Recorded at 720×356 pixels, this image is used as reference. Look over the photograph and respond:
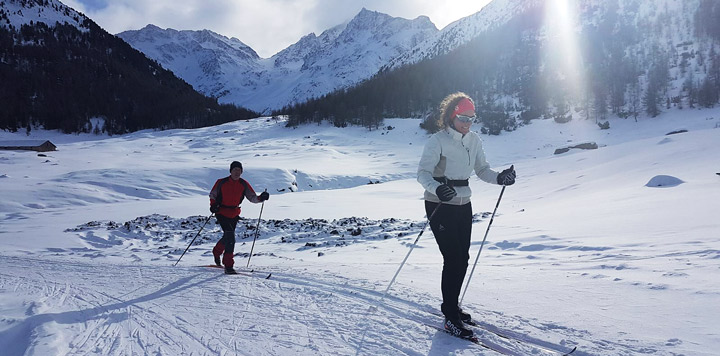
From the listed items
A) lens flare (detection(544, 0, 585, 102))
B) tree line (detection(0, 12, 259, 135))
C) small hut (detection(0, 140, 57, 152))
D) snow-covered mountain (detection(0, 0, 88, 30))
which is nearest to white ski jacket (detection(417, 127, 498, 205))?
small hut (detection(0, 140, 57, 152))

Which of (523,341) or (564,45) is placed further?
(564,45)

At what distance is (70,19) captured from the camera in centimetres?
13088

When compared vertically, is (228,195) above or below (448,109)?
below

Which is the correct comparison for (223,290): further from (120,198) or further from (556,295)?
(120,198)

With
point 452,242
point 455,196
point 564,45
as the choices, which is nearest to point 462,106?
point 455,196

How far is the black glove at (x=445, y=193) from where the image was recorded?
3.41 meters

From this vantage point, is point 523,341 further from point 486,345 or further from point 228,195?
point 228,195

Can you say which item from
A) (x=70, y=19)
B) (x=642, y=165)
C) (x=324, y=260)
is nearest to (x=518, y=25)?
(x=642, y=165)

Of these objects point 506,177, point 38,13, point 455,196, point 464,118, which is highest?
point 38,13

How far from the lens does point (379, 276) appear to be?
601cm

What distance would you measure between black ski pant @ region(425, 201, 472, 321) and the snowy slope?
0.39 meters

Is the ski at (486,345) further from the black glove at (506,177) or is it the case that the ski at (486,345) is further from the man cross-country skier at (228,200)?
the man cross-country skier at (228,200)

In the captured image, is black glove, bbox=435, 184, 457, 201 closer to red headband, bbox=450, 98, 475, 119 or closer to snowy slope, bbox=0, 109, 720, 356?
red headband, bbox=450, 98, 475, 119

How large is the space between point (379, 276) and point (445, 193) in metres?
2.96
